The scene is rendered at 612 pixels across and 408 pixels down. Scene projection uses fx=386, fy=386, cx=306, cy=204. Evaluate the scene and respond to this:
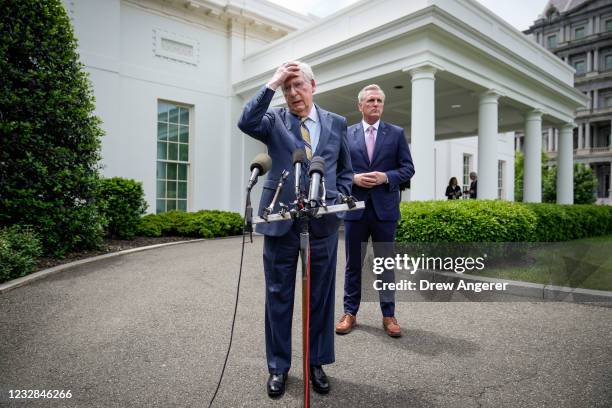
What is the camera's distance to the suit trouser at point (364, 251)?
372 cm

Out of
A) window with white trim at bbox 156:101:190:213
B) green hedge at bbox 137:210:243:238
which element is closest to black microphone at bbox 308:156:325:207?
green hedge at bbox 137:210:243:238

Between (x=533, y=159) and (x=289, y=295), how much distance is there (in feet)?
44.2

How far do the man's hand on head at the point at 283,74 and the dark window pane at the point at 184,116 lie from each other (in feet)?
39.3

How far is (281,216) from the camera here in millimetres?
1938

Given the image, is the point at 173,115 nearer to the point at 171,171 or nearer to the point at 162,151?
the point at 162,151

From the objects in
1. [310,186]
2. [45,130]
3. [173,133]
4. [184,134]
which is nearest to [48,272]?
[45,130]

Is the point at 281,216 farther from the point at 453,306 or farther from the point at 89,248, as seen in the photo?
the point at 89,248

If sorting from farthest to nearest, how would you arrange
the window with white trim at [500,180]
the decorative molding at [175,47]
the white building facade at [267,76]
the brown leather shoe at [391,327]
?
the window with white trim at [500,180] < the decorative molding at [175,47] < the white building facade at [267,76] < the brown leather shoe at [391,327]

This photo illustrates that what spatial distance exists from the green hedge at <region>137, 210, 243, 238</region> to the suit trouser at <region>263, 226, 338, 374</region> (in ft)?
28.8

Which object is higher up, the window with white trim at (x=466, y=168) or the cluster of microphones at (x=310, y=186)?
the window with white trim at (x=466, y=168)

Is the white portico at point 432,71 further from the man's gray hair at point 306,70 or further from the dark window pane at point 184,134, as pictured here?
the man's gray hair at point 306,70

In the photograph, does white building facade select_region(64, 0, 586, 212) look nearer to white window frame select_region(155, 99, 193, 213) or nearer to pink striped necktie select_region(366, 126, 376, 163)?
white window frame select_region(155, 99, 193, 213)

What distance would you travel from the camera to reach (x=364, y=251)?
12.7ft

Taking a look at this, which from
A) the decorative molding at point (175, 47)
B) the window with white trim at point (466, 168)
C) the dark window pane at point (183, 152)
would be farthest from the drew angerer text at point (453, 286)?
the window with white trim at point (466, 168)
